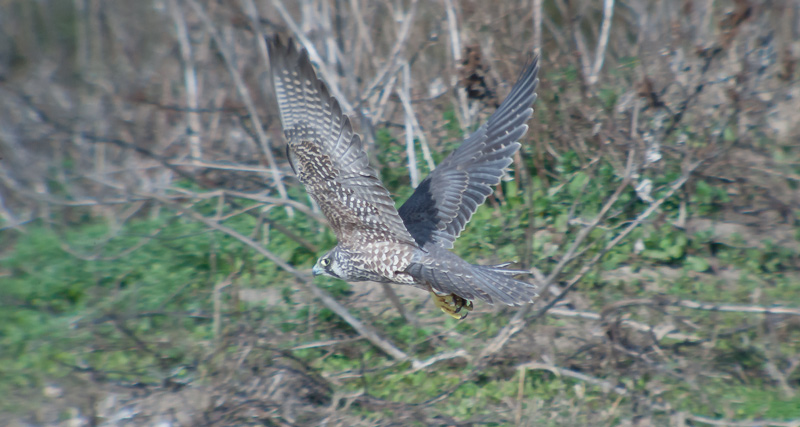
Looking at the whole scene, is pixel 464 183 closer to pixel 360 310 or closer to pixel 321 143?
pixel 321 143

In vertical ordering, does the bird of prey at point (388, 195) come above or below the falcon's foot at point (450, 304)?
above

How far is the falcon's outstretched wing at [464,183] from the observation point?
14.8 ft

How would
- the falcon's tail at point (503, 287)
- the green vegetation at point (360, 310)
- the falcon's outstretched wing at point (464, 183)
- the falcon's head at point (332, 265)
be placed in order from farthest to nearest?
the green vegetation at point (360, 310), the falcon's outstretched wing at point (464, 183), the falcon's head at point (332, 265), the falcon's tail at point (503, 287)

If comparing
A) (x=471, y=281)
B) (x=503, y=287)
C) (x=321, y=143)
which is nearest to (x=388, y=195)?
(x=321, y=143)

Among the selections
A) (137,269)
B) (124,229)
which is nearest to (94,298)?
(137,269)

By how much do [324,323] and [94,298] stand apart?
2.38m

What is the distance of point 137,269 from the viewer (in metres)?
6.71

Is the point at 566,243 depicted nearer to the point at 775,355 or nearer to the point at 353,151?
the point at 775,355

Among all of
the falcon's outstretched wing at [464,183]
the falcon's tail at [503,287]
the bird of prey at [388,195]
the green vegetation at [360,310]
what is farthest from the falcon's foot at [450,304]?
the green vegetation at [360,310]

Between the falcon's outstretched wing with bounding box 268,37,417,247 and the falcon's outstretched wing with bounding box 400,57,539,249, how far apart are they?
0.64 m

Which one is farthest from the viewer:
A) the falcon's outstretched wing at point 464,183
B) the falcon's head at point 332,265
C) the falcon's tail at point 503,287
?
the falcon's outstretched wing at point 464,183

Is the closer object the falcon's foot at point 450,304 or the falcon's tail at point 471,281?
the falcon's tail at point 471,281

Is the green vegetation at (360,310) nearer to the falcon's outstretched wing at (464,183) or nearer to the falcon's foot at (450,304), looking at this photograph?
the falcon's foot at (450,304)

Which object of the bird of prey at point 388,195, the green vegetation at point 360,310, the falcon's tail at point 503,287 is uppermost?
the bird of prey at point 388,195
